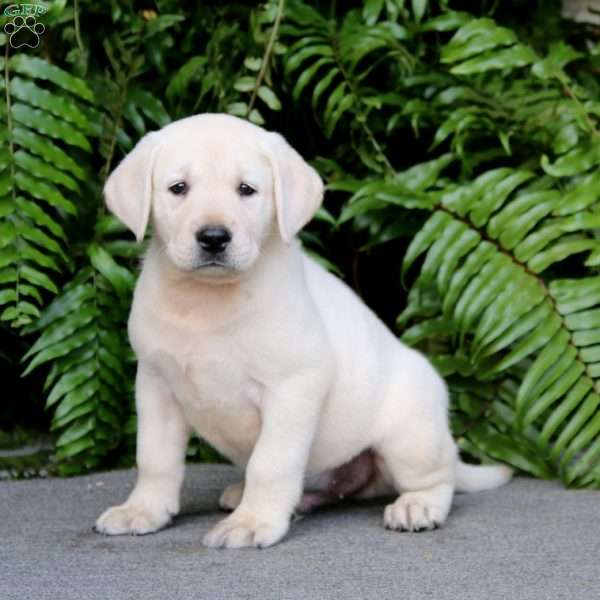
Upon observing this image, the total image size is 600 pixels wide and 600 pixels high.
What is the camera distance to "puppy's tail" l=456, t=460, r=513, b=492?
4375 mm

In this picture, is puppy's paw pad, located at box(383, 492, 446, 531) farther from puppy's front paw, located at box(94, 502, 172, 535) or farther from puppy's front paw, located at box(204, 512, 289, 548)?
puppy's front paw, located at box(94, 502, 172, 535)

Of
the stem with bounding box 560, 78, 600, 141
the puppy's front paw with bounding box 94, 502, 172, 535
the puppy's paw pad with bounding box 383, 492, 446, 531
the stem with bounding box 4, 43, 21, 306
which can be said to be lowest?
the puppy's front paw with bounding box 94, 502, 172, 535

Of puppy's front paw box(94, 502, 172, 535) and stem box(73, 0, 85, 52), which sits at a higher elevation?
stem box(73, 0, 85, 52)

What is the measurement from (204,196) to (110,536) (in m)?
1.05

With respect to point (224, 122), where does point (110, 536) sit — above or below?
below

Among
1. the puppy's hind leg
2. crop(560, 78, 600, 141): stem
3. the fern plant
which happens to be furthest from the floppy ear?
crop(560, 78, 600, 141): stem

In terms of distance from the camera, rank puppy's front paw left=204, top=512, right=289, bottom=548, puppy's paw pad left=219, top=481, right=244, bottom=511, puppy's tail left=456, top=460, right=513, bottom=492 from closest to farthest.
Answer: puppy's front paw left=204, top=512, right=289, bottom=548 < puppy's paw pad left=219, top=481, right=244, bottom=511 < puppy's tail left=456, top=460, right=513, bottom=492

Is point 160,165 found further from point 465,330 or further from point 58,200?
point 465,330

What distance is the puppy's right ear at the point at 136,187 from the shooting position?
352 centimetres

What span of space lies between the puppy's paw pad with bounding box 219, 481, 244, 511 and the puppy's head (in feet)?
2.81

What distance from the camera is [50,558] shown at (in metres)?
3.29

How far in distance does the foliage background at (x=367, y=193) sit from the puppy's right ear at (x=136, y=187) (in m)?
1.20

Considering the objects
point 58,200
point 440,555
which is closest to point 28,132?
point 58,200

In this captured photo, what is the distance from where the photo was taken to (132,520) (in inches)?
143
